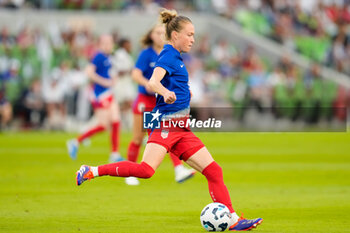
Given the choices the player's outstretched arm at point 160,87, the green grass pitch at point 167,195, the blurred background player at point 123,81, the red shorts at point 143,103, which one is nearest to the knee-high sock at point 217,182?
the green grass pitch at point 167,195

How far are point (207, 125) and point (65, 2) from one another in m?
26.3

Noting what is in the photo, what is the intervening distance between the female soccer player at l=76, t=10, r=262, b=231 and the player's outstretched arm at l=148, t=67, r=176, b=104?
0.09 feet

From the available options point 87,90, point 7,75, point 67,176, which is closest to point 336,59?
point 87,90

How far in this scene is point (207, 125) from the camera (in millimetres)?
9617

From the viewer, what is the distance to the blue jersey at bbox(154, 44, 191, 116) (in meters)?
8.25

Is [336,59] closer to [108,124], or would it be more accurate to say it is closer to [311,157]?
[311,157]

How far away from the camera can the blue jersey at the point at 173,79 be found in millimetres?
8250

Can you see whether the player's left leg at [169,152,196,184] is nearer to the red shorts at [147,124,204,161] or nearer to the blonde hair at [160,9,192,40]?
the red shorts at [147,124,204,161]

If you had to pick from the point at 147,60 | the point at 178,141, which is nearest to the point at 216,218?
the point at 178,141

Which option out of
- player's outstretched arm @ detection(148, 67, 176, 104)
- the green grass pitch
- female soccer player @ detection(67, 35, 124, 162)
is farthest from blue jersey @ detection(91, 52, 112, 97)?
player's outstretched arm @ detection(148, 67, 176, 104)

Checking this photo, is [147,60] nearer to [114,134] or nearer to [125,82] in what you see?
[114,134]

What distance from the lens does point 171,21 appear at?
8.45m

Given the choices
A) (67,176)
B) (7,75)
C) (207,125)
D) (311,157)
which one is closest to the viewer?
(207,125)

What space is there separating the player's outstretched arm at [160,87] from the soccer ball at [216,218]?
131 cm
